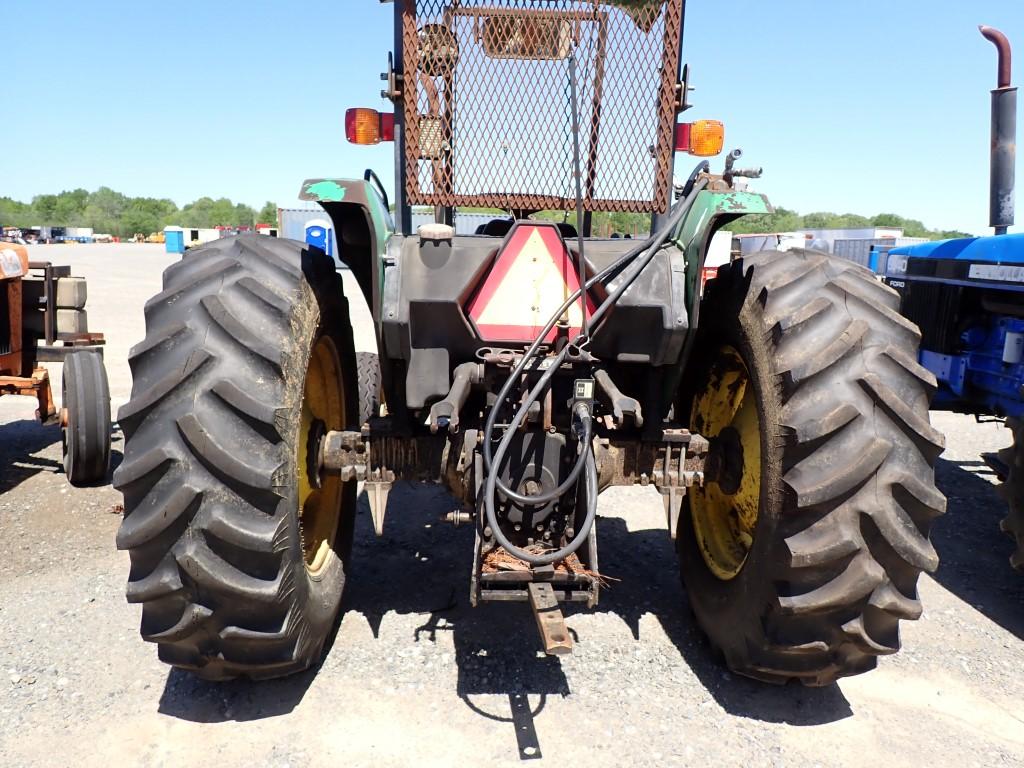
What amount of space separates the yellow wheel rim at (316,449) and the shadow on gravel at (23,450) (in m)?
3.03

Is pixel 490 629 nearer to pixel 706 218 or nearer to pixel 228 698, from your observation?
pixel 228 698

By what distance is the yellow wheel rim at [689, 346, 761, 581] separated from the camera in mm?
3205

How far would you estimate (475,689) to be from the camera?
9.66 feet

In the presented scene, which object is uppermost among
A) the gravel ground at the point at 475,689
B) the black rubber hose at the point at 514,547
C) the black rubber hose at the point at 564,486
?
the black rubber hose at the point at 564,486

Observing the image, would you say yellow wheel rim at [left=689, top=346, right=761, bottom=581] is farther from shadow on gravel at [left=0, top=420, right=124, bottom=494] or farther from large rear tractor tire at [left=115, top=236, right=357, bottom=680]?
shadow on gravel at [left=0, top=420, right=124, bottom=494]

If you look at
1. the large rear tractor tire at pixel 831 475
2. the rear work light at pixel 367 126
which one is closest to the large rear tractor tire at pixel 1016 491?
the large rear tractor tire at pixel 831 475

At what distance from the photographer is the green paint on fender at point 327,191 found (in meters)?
2.71

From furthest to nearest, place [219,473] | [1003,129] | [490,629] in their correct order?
[1003,129], [490,629], [219,473]

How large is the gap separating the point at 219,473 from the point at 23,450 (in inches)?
185

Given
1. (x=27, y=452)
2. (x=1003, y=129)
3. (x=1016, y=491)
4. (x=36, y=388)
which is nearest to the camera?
(x=1016, y=491)

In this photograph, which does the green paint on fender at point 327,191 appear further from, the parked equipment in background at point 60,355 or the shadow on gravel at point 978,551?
the shadow on gravel at point 978,551

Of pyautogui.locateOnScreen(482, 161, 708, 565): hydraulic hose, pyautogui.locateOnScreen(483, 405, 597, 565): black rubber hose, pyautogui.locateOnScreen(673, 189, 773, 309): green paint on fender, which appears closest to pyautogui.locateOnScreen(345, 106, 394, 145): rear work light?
pyautogui.locateOnScreen(482, 161, 708, 565): hydraulic hose

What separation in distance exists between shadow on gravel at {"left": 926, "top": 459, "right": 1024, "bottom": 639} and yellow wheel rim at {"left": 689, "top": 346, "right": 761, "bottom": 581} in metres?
1.50

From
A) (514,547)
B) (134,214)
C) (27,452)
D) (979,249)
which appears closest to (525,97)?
(514,547)
